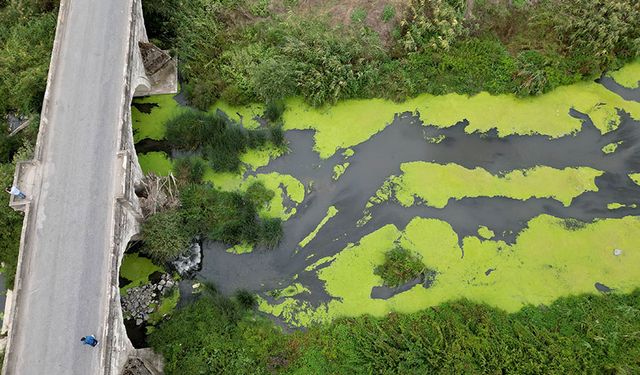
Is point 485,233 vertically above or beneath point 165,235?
above

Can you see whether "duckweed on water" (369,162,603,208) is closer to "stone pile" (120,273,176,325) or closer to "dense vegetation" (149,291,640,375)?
"dense vegetation" (149,291,640,375)

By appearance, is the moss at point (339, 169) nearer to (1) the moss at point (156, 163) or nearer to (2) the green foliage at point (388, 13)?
(1) the moss at point (156, 163)

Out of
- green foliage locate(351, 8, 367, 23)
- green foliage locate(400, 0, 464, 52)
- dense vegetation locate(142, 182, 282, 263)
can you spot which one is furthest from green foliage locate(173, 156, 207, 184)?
green foliage locate(400, 0, 464, 52)

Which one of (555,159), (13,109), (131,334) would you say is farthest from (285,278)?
(13,109)

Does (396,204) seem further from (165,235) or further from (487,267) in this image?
(165,235)

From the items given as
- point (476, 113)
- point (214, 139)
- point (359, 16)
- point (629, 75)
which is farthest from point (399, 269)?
point (629, 75)

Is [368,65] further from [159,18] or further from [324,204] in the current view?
[159,18]

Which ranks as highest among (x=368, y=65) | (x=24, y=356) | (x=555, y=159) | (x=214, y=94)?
(x=368, y=65)
